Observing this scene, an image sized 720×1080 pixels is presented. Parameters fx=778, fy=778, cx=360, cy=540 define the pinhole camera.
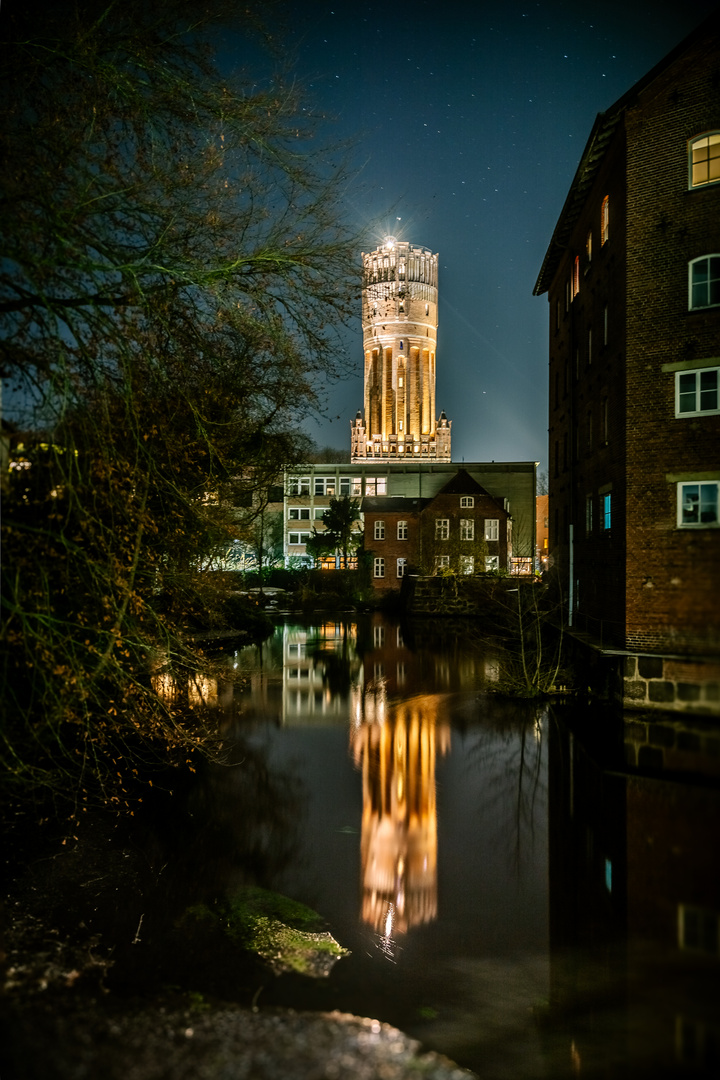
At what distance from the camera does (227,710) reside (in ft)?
60.0

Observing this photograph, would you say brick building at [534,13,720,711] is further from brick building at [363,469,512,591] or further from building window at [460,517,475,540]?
building window at [460,517,475,540]

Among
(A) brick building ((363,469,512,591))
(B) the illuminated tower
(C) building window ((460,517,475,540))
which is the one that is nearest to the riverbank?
(A) brick building ((363,469,512,591))

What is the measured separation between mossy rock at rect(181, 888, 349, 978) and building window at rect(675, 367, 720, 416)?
13.1 m

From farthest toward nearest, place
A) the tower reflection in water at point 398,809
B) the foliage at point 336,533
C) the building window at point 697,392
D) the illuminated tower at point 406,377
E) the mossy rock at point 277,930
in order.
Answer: the illuminated tower at point 406,377 → the foliage at point 336,533 → the building window at point 697,392 → the tower reflection in water at point 398,809 → the mossy rock at point 277,930

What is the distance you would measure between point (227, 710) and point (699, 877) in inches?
622

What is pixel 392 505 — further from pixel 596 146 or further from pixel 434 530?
pixel 596 146

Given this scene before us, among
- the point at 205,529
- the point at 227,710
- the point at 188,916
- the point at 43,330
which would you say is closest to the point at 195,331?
the point at 43,330

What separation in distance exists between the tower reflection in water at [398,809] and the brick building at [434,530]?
1376 inches

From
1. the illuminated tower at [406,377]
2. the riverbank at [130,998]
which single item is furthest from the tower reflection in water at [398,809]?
the illuminated tower at [406,377]

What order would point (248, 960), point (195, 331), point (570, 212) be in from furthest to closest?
1. point (570, 212)
2. point (195, 331)
3. point (248, 960)

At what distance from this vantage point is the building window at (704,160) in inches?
633

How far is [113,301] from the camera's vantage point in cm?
691

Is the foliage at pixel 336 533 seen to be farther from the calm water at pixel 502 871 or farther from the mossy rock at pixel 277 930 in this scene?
the mossy rock at pixel 277 930

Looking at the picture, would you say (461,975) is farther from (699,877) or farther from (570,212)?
(570,212)
